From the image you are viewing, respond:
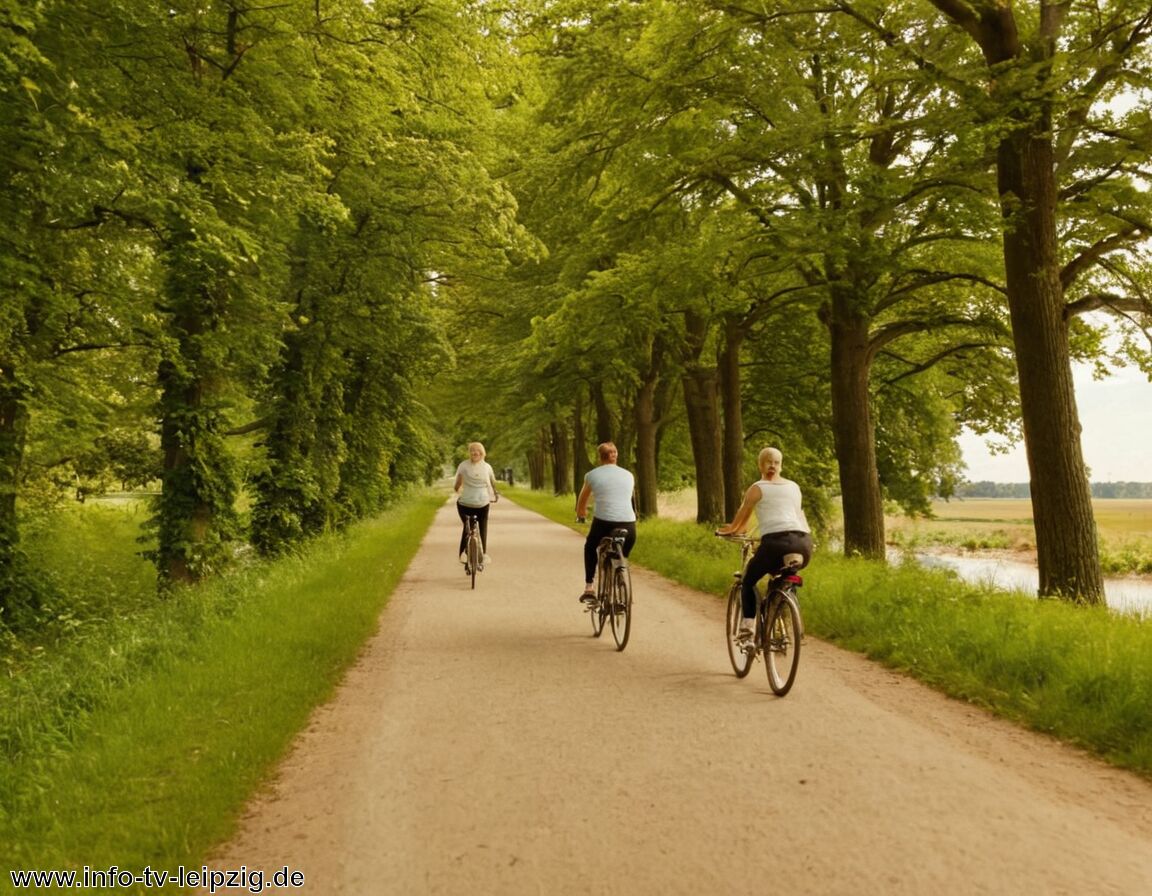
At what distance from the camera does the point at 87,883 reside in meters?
3.59

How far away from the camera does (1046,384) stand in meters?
9.36

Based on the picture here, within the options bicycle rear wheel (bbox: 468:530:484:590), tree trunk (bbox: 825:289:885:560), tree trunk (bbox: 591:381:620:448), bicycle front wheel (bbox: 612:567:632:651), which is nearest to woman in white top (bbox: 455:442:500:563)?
bicycle rear wheel (bbox: 468:530:484:590)

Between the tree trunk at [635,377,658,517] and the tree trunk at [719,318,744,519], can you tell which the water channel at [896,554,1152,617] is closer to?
the tree trunk at [719,318,744,519]

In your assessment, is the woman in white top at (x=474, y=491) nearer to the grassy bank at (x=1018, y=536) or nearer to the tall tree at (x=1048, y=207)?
the tall tree at (x=1048, y=207)

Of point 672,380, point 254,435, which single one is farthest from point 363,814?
point 672,380

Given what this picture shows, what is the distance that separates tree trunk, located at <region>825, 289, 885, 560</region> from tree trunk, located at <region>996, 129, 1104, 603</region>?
462cm

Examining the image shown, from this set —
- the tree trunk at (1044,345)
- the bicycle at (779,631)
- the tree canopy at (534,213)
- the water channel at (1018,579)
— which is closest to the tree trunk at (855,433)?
Result: the tree canopy at (534,213)

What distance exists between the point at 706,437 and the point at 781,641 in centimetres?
1452

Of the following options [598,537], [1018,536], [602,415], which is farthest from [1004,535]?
[598,537]

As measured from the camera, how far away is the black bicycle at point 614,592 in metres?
8.34

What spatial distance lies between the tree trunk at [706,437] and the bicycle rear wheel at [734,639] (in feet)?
43.1

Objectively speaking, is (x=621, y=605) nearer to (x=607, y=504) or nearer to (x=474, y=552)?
(x=607, y=504)

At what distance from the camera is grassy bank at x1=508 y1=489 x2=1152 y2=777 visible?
5.59 metres

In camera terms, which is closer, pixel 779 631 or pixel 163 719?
pixel 163 719
